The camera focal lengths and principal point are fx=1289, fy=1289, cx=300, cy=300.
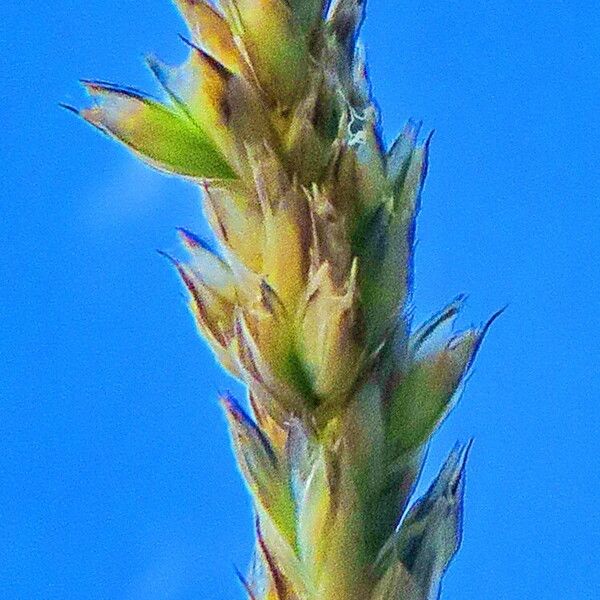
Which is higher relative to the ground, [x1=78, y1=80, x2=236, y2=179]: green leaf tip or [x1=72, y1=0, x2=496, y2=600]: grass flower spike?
[x1=78, y1=80, x2=236, y2=179]: green leaf tip

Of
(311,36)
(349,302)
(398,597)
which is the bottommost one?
(398,597)

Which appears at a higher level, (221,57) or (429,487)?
(221,57)

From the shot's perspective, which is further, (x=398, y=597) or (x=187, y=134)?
(x=187, y=134)

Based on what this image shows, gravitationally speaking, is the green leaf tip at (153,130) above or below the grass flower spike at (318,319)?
above

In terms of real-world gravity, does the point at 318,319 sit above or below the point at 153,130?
below

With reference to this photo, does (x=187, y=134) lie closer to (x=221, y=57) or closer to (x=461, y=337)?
(x=221, y=57)

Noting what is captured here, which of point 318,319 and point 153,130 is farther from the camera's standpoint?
point 153,130

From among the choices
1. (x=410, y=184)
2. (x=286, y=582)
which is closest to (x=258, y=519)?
(x=286, y=582)
